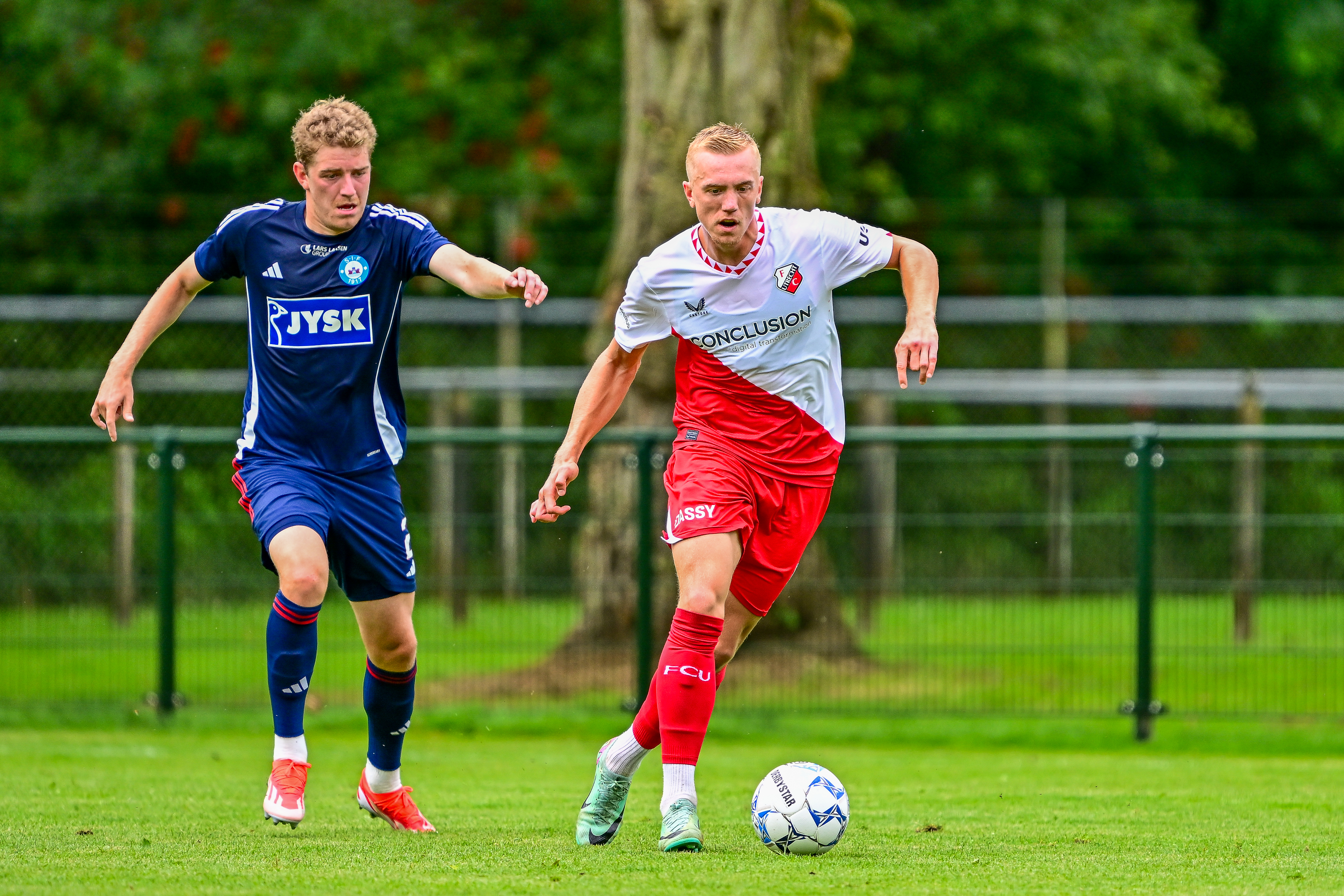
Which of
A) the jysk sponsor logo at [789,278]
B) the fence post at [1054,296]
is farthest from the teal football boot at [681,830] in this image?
the fence post at [1054,296]

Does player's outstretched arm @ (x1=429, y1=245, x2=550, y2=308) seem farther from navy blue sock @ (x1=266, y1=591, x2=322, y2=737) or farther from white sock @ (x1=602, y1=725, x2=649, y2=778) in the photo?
white sock @ (x1=602, y1=725, x2=649, y2=778)

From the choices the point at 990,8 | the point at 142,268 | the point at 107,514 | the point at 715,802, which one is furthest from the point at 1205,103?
the point at 715,802

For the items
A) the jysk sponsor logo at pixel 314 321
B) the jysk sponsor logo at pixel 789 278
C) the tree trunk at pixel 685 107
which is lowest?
the jysk sponsor logo at pixel 314 321

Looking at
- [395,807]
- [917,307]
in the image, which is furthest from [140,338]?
[917,307]

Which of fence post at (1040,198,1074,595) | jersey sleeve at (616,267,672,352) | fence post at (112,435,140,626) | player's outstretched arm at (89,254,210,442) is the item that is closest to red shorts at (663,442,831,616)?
jersey sleeve at (616,267,672,352)

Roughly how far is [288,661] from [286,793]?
17.9 inches

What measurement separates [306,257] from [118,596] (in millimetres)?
5715

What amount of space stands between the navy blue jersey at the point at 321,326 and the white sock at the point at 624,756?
1348mm

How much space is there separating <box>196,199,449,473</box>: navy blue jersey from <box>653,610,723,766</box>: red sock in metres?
1.38

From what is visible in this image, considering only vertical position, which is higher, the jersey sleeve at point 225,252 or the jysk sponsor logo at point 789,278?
the jersey sleeve at point 225,252

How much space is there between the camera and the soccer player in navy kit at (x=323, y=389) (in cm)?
617

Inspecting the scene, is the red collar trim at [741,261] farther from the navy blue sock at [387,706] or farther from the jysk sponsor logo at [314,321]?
the navy blue sock at [387,706]

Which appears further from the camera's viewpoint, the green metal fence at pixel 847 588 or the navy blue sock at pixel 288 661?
the green metal fence at pixel 847 588

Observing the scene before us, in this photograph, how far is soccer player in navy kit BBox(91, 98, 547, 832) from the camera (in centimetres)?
617
